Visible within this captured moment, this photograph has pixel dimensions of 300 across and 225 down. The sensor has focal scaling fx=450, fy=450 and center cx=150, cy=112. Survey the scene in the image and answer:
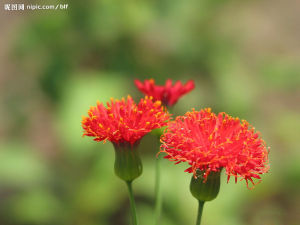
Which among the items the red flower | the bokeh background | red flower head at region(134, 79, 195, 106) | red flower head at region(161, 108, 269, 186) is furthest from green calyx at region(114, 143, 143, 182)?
the bokeh background

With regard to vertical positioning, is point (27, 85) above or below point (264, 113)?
above

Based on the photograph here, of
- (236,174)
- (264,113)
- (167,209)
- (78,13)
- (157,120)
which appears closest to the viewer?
(236,174)

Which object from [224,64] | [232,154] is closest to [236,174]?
[232,154]

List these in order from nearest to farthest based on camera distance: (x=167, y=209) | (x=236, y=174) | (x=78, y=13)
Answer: (x=236, y=174), (x=167, y=209), (x=78, y=13)

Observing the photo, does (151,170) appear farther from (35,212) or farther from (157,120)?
(157,120)

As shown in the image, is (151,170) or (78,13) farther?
(78,13)

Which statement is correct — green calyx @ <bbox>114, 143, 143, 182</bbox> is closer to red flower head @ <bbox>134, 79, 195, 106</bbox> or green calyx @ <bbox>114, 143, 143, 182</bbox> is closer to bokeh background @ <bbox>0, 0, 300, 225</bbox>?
red flower head @ <bbox>134, 79, 195, 106</bbox>

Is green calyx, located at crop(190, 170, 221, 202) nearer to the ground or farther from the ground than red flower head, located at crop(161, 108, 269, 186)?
nearer to the ground

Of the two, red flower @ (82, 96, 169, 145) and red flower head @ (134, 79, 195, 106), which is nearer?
red flower @ (82, 96, 169, 145)
